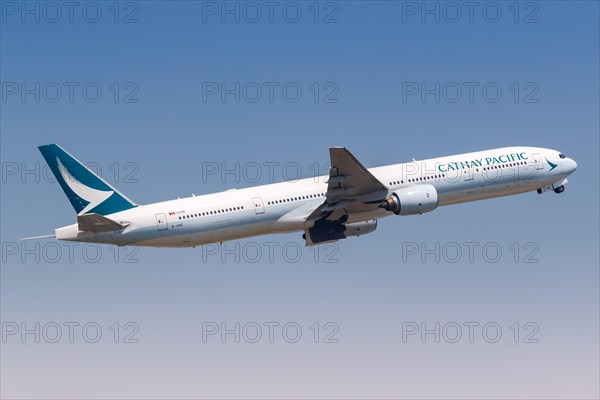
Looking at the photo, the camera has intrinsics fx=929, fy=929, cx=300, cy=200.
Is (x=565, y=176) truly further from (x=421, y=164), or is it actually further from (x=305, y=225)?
(x=305, y=225)

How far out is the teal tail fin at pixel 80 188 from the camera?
56.3 metres

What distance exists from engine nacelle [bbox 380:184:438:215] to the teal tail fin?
15.8 meters

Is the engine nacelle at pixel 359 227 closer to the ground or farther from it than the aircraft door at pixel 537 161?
closer to the ground

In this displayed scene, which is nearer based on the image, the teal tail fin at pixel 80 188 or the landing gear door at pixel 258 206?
the teal tail fin at pixel 80 188

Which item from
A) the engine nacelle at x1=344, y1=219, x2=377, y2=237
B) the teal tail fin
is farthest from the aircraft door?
the teal tail fin

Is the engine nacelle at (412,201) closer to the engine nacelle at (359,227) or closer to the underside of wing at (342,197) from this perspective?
the underside of wing at (342,197)

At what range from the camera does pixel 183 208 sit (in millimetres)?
55688

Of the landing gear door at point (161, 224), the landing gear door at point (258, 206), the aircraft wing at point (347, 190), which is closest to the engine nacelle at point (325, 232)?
the aircraft wing at point (347, 190)

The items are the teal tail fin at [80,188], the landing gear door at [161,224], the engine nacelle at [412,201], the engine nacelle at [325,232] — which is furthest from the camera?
the engine nacelle at [325,232]

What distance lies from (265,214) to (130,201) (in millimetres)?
8293

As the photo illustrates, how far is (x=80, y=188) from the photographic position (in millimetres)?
56531

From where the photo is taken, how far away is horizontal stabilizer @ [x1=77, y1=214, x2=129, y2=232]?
53.2 m

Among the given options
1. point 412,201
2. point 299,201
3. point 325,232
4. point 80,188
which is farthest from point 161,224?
point 412,201

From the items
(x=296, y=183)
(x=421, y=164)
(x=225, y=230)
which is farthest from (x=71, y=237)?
(x=421, y=164)
